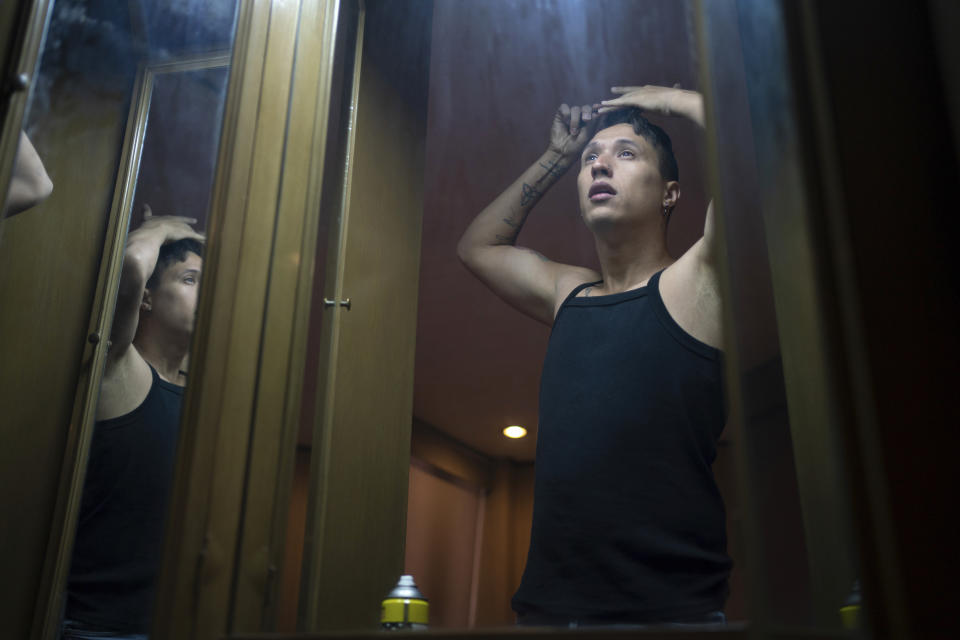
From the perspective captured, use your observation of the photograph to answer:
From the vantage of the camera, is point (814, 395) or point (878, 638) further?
point (814, 395)

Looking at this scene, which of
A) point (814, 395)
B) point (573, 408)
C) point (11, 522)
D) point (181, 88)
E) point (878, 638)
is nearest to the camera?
point (878, 638)

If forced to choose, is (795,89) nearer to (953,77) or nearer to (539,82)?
(953,77)

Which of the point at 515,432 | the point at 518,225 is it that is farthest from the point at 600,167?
the point at 515,432

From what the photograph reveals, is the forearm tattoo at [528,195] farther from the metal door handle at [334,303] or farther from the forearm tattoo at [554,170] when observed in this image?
the metal door handle at [334,303]

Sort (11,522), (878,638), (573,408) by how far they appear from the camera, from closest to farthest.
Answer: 1. (878,638)
2. (573,408)
3. (11,522)

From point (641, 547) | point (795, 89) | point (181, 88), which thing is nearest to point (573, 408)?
point (641, 547)

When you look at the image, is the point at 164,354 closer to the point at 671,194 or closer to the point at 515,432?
the point at 515,432

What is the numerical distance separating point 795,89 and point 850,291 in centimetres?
16

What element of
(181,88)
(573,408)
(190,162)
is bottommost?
(573,408)

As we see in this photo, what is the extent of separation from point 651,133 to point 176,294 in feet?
2.30

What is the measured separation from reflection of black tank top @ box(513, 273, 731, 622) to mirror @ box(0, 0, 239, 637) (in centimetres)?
48

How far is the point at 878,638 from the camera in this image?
1.72 feet

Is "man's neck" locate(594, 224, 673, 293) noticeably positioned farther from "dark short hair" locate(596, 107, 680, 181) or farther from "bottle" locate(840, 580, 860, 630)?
"bottle" locate(840, 580, 860, 630)

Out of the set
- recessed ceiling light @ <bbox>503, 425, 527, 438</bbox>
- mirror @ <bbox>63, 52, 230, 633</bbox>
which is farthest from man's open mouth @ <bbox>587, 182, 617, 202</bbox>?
mirror @ <bbox>63, 52, 230, 633</bbox>
